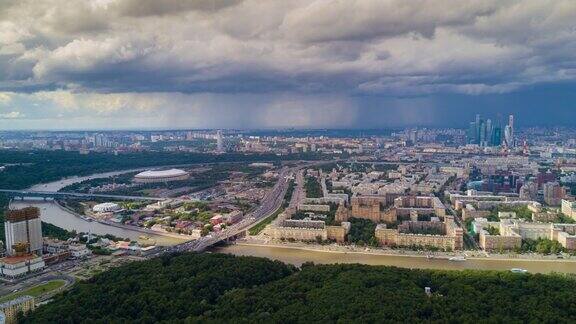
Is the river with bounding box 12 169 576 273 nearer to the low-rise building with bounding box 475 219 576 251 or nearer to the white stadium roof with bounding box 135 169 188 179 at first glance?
the low-rise building with bounding box 475 219 576 251

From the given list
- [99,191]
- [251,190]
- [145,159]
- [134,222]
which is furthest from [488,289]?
[145,159]

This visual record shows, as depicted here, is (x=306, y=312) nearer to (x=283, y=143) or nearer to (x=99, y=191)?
(x=99, y=191)

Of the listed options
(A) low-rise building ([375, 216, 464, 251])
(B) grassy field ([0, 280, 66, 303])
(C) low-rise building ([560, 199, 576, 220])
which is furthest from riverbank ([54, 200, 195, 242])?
(C) low-rise building ([560, 199, 576, 220])

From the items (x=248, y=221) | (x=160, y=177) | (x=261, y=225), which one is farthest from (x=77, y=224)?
(x=160, y=177)

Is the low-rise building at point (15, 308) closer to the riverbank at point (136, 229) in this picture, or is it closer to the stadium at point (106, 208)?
the riverbank at point (136, 229)

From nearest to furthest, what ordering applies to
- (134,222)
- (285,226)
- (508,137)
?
(285,226), (134,222), (508,137)
